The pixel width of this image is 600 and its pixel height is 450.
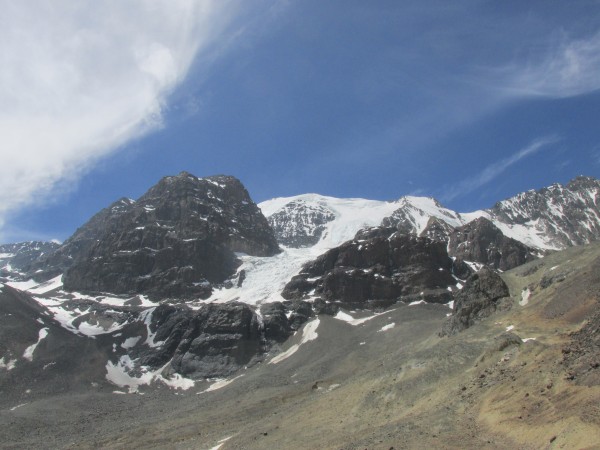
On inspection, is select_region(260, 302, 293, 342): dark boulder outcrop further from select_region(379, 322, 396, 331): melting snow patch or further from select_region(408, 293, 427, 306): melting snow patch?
select_region(408, 293, 427, 306): melting snow patch

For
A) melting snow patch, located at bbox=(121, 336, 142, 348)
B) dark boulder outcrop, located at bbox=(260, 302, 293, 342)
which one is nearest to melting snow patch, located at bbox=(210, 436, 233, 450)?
dark boulder outcrop, located at bbox=(260, 302, 293, 342)

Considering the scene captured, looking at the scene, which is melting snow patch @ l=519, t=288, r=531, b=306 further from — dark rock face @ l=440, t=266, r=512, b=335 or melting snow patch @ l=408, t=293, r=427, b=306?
melting snow patch @ l=408, t=293, r=427, b=306

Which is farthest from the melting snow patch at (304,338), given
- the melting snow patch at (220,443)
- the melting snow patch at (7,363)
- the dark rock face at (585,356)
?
the dark rock face at (585,356)

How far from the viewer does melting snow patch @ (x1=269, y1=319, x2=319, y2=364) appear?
6148 inches

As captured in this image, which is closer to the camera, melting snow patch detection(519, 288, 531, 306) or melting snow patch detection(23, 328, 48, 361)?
melting snow patch detection(519, 288, 531, 306)

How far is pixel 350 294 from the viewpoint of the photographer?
19850cm

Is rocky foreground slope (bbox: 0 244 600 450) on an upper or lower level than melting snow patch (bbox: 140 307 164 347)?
lower

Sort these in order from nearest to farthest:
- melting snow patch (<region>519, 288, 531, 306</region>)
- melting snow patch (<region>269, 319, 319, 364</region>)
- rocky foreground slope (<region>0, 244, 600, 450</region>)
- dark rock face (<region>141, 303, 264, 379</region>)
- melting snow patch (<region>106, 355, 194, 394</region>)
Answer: rocky foreground slope (<region>0, 244, 600, 450</region>) → melting snow patch (<region>519, 288, 531, 306</region>) → melting snow patch (<region>106, 355, 194, 394</region>) → melting snow patch (<region>269, 319, 319, 364</region>) → dark rock face (<region>141, 303, 264, 379</region>)

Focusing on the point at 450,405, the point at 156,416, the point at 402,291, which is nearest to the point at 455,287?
the point at 402,291

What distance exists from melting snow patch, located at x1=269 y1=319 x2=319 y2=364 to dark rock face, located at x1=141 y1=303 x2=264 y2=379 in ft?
33.1

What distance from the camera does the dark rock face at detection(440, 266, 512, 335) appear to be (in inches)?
3748

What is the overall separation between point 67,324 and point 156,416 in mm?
87766

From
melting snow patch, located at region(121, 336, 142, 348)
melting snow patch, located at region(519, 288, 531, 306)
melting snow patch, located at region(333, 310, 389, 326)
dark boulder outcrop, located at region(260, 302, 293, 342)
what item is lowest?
melting snow patch, located at region(519, 288, 531, 306)

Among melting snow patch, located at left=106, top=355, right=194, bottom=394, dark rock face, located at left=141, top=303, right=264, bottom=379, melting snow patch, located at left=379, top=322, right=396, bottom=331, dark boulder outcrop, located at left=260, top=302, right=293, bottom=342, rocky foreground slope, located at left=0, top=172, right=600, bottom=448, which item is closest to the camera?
rocky foreground slope, located at left=0, top=172, right=600, bottom=448
